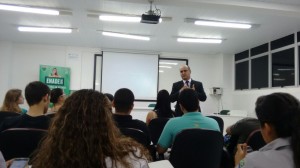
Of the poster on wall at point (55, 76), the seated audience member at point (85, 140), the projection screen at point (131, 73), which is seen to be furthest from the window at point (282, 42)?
the seated audience member at point (85, 140)

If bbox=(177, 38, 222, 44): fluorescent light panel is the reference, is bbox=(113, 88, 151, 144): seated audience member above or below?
below

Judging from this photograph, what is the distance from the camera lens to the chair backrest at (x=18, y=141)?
70.3 inches

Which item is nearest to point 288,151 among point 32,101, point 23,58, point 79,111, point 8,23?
point 79,111

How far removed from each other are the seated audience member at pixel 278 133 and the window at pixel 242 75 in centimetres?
759

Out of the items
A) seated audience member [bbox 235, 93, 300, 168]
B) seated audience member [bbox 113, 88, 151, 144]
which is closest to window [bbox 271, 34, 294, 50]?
seated audience member [bbox 113, 88, 151, 144]

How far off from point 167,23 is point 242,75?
408 cm

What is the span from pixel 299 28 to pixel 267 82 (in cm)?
184

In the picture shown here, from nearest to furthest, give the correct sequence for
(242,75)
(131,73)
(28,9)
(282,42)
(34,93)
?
(34,93) → (28,9) → (282,42) → (131,73) → (242,75)

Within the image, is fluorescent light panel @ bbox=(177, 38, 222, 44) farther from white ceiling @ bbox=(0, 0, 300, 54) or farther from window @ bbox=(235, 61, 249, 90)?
window @ bbox=(235, 61, 249, 90)

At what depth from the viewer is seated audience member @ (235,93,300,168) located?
106cm

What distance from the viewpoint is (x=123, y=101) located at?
7.38ft

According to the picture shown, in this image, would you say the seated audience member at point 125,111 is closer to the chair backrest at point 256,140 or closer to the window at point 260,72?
the chair backrest at point 256,140

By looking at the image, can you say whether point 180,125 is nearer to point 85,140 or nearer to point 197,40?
point 85,140

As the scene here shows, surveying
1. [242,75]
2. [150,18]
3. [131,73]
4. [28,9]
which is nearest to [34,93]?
[150,18]
